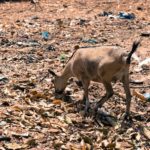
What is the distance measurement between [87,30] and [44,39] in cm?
147

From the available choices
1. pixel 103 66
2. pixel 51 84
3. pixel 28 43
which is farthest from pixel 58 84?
pixel 28 43

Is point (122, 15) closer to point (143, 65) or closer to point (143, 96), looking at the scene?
point (143, 65)

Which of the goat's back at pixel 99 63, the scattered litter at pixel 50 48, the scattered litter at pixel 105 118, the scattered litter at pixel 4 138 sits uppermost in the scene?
the goat's back at pixel 99 63

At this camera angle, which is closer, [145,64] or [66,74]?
[66,74]

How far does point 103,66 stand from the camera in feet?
23.8

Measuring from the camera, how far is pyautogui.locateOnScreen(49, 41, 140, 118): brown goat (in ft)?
23.3

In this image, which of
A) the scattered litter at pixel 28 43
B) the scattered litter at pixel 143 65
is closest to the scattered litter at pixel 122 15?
the scattered litter at pixel 28 43

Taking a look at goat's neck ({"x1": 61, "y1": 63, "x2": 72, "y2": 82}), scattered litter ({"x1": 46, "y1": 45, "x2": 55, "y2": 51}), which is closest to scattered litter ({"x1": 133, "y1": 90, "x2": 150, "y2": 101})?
goat's neck ({"x1": 61, "y1": 63, "x2": 72, "y2": 82})

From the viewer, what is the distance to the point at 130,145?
22.0ft

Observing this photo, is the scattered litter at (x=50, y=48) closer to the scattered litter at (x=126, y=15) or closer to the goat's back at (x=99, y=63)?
the goat's back at (x=99, y=63)

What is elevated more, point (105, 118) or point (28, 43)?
point (28, 43)

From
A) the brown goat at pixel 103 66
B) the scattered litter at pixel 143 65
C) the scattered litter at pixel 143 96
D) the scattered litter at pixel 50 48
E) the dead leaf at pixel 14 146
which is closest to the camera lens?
the dead leaf at pixel 14 146

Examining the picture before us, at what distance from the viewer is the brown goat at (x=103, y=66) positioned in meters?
7.10

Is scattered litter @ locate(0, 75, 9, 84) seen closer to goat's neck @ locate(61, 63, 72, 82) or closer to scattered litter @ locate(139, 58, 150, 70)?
goat's neck @ locate(61, 63, 72, 82)
